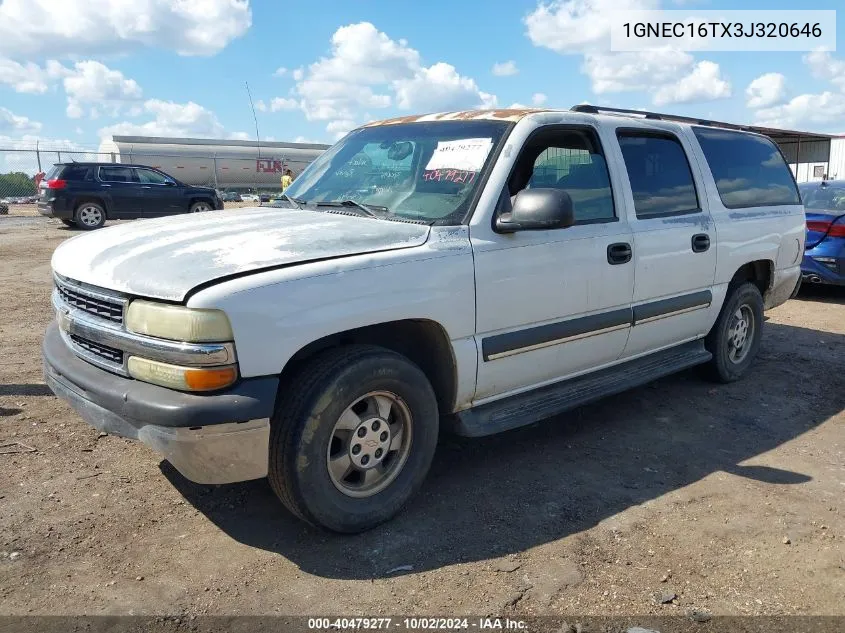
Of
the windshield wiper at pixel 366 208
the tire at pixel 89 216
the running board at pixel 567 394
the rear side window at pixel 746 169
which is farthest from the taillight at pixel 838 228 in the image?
the tire at pixel 89 216

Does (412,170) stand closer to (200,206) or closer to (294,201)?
(294,201)

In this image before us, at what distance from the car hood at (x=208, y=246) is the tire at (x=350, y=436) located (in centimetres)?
47

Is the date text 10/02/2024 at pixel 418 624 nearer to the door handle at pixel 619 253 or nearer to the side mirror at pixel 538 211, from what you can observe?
the side mirror at pixel 538 211

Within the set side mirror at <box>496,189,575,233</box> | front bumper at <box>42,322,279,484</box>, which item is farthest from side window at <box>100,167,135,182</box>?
side mirror at <box>496,189,575,233</box>

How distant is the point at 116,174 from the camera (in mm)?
17562

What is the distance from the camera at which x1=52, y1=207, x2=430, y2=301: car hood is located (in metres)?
2.79

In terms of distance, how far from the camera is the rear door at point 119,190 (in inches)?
682

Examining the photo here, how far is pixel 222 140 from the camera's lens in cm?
3195

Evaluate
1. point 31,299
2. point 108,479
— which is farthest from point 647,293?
point 31,299

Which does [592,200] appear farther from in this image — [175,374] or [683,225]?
[175,374]

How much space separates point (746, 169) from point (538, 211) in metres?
2.87

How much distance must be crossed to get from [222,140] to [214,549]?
31323 mm

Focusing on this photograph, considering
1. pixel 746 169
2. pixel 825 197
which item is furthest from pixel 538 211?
pixel 825 197

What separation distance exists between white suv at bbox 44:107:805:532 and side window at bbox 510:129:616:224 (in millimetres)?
13
